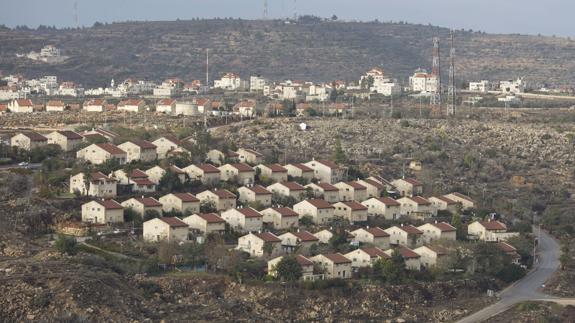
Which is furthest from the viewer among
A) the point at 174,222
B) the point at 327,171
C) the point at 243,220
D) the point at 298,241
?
the point at 327,171

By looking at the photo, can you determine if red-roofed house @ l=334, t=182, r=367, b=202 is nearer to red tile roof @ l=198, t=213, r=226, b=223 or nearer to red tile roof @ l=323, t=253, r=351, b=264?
red tile roof @ l=198, t=213, r=226, b=223

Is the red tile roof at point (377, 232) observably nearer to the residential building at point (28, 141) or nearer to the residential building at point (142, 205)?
the residential building at point (142, 205)

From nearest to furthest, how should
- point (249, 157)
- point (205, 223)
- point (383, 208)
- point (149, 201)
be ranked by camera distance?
point (205, 223)
point (149, 201)
point (383, 208)
point (249, 157)

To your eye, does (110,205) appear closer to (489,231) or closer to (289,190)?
(289,190)

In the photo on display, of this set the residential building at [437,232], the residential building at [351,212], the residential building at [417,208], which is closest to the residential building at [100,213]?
the residential building at [351,212]

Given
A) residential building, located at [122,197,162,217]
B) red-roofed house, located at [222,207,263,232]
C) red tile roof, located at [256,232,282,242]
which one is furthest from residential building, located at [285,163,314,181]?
red tile roof, located at [256,232,282,242]

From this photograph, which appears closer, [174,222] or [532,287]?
[532,287]

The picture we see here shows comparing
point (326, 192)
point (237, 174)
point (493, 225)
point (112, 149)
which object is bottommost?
point (493, 225)

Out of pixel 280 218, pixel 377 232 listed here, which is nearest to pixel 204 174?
pixel 280 218
